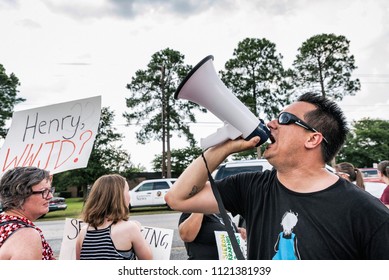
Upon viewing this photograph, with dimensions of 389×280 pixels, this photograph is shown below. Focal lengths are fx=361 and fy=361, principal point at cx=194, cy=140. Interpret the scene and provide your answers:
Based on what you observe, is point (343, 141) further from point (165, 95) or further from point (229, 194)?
point (165, 95)

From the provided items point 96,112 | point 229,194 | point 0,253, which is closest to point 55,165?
point 96,112

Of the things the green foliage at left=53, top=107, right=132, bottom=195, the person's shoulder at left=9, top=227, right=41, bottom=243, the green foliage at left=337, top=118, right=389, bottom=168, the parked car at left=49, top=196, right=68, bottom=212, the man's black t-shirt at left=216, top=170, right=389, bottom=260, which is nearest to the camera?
the man's black t-shirt at left=216, top=170, right=389, bottom=260

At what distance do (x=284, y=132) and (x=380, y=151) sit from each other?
152 feet

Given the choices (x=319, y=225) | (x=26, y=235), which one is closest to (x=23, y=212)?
(x=26, y=235)

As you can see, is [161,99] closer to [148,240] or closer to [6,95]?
[6,95]

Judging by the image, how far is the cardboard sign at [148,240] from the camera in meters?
2.41

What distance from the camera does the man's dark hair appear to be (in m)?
1.59

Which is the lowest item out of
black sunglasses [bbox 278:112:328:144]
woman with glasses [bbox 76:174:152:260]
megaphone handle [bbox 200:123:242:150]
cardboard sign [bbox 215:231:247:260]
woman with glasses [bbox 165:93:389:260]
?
cardboard sign [bbox 215:231:247:260]

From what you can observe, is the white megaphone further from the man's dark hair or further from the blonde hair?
the blonde hair

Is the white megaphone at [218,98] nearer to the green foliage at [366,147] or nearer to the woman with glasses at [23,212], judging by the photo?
the woman with glasses at [23,212]

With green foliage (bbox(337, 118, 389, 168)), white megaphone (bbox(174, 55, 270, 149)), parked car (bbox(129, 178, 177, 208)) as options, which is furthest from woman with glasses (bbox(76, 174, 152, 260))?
green foliage (bbox(337, 118, 389, 168))

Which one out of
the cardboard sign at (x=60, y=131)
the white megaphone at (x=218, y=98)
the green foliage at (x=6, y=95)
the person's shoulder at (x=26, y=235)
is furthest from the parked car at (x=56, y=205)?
the white megaphone at (x=218, y=98)

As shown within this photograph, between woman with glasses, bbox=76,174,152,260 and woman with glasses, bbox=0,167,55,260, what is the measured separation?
0.38 meters

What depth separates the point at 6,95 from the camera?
23.1m
